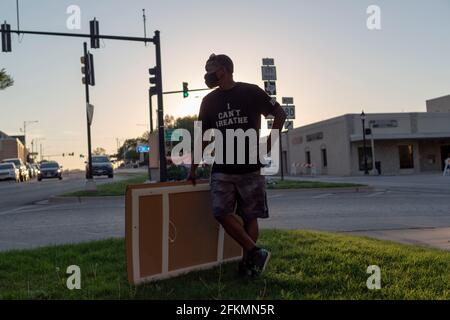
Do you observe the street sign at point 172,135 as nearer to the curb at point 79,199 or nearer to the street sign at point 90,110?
the street sign at point 90,110

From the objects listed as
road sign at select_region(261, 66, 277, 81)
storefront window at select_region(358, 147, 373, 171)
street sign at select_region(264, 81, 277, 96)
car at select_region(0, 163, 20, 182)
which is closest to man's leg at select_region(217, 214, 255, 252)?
street sign at select_region(264, 81, 277, 96)

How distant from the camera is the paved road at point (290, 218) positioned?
29.3ft

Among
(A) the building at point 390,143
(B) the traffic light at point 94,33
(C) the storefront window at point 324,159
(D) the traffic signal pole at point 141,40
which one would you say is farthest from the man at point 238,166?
(C) the storefront window at point 324,159

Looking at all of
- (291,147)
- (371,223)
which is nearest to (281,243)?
(371,223)

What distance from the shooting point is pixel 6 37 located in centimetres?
1784

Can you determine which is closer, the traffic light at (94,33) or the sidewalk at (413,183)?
the traffic light at (94,33)

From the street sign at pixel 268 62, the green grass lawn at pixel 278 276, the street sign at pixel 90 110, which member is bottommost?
the green grass lawn at pixel 278 276

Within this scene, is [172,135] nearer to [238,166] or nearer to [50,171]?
[50,171]

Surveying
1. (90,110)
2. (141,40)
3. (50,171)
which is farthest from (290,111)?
(50,171)

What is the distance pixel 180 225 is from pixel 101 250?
82.3 inches

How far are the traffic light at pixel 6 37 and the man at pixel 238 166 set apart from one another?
15.3 meters

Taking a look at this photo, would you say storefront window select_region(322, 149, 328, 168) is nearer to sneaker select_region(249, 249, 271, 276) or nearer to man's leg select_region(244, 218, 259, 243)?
man's leg select_region(244, 218, 259, 243)
